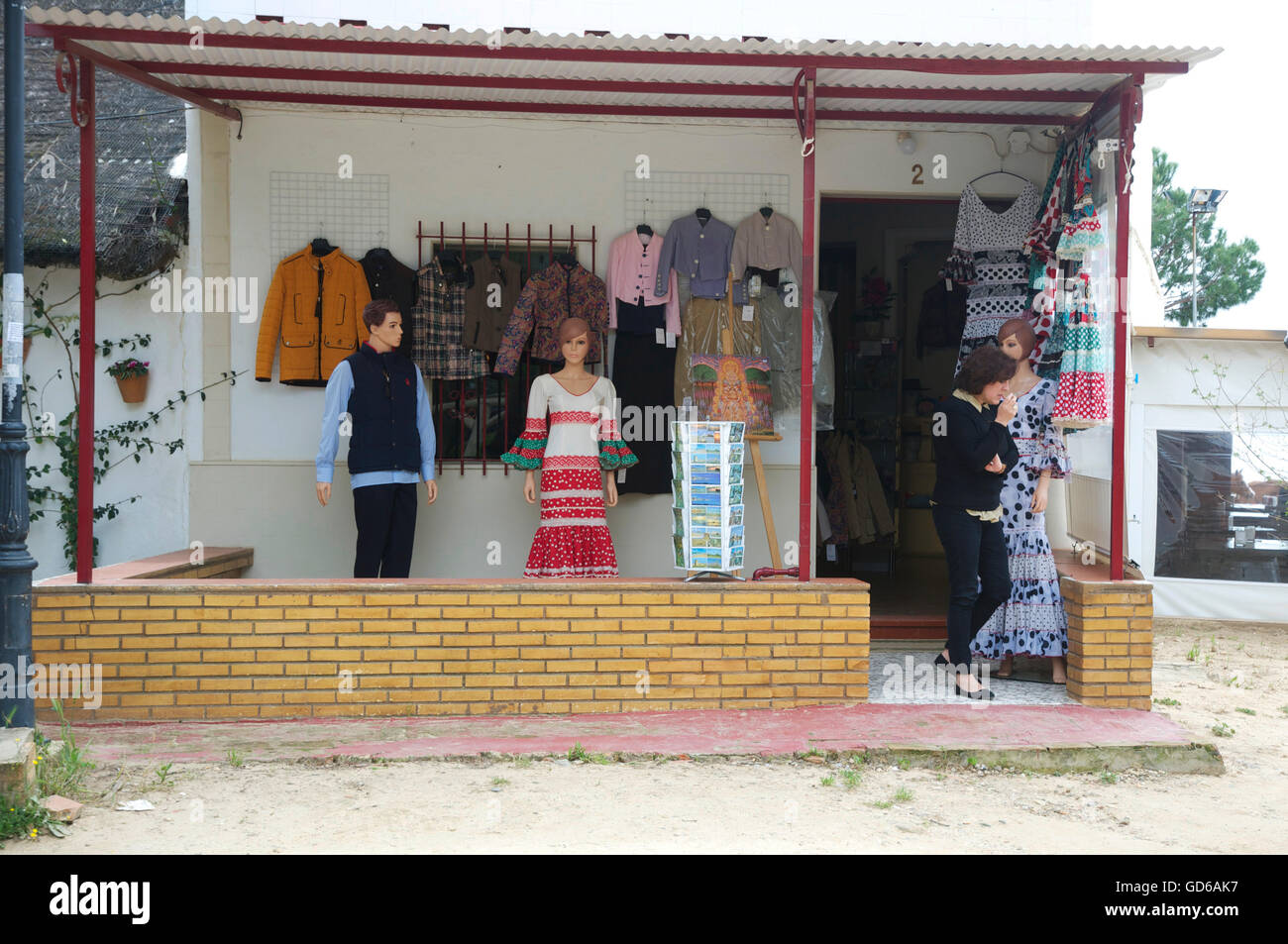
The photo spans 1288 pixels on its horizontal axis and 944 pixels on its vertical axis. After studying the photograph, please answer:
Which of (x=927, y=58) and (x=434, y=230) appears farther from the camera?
(x=434, y=230)

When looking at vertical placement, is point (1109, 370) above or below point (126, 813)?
above

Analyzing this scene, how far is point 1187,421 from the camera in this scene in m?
9.73

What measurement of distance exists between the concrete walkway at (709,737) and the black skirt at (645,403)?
2.00 meters

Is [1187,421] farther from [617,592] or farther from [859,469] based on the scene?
[617,592]

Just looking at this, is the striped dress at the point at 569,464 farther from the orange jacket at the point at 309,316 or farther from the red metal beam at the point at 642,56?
the red metal beam at the point at 642,56

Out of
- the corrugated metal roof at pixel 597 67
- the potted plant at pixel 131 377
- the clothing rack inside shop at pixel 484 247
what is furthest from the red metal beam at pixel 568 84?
the potted plant at pixel 131 377

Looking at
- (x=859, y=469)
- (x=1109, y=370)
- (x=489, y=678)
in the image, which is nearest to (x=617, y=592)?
(x=489, y=678)

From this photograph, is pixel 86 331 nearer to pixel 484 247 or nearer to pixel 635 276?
pixel 484 247

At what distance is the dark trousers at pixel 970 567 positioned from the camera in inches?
238

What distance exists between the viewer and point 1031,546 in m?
6.35

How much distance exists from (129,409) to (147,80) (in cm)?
224

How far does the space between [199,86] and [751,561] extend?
14.2ft

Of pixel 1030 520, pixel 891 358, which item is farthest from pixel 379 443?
pixel 891 358

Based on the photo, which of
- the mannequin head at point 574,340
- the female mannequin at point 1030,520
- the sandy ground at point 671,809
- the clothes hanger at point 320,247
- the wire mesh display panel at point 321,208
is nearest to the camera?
the sandy ground at point 671,809
